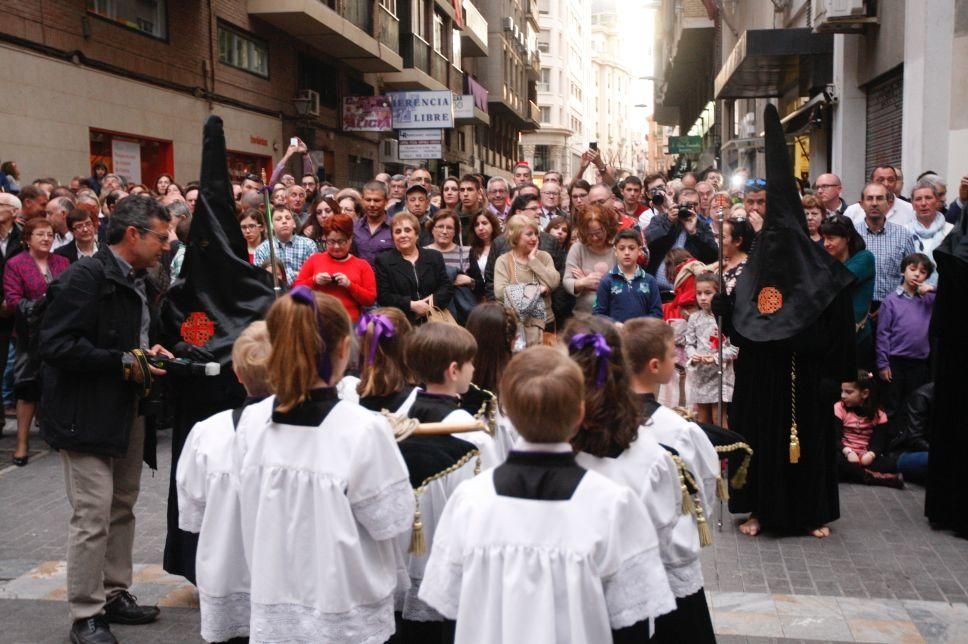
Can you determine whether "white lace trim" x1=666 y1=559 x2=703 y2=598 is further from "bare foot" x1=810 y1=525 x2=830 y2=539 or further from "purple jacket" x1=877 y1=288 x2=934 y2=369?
"purple jacket" x1=877 y1=288 x2=934 y2=369

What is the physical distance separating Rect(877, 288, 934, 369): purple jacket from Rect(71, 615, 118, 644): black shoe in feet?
21.5

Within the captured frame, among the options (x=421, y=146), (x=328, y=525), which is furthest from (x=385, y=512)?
(x=421, y=146)

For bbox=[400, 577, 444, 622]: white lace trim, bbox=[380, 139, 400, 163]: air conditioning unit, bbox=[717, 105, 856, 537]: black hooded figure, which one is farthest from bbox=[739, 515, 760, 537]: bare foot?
bbox=[380, 139, 400, 163]: air conditioning unit

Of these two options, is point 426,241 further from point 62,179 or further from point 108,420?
point 62,179

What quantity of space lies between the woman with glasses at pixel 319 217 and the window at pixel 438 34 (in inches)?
1050

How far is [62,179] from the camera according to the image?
1511cm

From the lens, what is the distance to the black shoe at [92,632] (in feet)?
16.2

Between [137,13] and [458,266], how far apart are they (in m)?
10.7

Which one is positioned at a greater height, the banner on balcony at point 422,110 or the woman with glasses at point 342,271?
the banner on balcony at point 422,110

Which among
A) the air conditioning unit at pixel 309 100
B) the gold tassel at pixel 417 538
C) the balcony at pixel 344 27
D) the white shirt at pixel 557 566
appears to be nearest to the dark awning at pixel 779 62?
the balcony at pixel 344 27

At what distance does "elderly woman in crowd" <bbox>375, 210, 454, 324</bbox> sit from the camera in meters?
8.67

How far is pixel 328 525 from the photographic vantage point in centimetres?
362

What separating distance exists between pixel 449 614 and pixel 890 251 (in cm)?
727

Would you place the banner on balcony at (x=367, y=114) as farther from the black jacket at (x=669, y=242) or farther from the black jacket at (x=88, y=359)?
the black jacket at (x=88, y=359)
